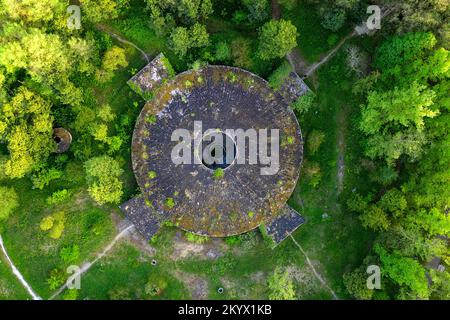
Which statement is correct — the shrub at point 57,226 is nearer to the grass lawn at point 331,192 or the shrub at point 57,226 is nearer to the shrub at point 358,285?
the grass lawn at point 331,192

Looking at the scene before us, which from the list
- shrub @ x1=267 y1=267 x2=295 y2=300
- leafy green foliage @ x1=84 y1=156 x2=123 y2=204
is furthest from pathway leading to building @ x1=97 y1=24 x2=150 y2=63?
shrub @ x1=267 y1=267 x2=295 y2=300

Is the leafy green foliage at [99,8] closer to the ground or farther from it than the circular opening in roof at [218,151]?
farther from it

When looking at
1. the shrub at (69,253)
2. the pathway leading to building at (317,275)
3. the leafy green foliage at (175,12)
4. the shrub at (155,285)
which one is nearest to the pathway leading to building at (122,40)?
the leafy green foliage at (175,12)

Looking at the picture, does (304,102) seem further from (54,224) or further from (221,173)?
(54,224)

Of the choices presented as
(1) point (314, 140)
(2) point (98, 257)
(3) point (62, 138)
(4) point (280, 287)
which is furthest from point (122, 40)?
(4) point (280, 287)

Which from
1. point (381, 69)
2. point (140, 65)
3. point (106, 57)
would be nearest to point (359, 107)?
point (381, 69)

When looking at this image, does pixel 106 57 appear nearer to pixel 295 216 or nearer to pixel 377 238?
pixel 295 216
